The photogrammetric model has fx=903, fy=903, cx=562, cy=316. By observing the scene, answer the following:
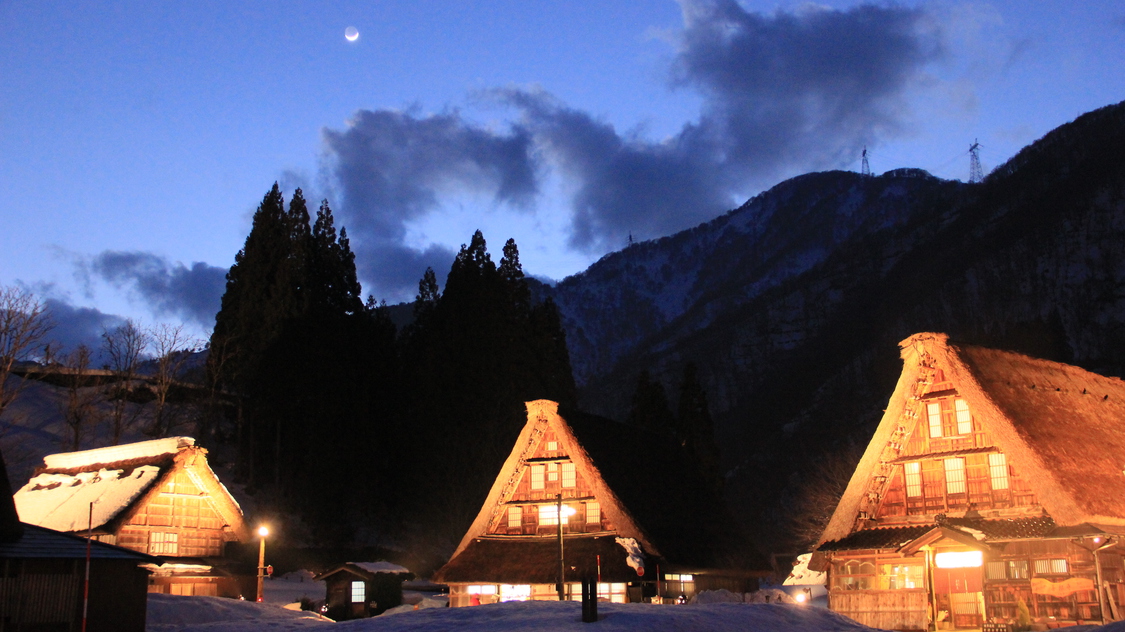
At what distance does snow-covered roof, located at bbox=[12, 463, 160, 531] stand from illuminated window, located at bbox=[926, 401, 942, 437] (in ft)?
88.8

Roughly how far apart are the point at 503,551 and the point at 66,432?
32100 mm

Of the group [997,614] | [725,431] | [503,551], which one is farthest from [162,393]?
[725,431]

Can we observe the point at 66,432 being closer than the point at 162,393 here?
No

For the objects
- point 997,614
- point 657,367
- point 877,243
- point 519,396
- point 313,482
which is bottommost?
point 997,614

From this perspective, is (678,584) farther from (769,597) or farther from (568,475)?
(568,475)

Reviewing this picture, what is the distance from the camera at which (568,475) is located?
32.1 m

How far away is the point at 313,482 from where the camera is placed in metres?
47.8

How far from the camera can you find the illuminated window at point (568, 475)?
105 feet

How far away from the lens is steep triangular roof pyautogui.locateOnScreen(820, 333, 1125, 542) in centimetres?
2412

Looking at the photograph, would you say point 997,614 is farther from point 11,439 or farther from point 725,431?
point 725,431

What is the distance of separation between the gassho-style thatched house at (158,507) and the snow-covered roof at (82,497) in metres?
0.04

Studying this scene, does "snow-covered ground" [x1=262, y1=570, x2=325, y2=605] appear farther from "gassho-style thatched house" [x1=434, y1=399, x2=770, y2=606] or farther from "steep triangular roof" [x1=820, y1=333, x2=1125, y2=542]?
"steep triangular roof" [x1=820, y1=333, x2=1125, y2=542]

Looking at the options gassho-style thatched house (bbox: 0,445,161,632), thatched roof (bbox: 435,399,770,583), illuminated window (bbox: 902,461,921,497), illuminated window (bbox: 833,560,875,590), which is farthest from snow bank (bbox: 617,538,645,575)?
gassho-style thatched house (bbox: 0,445,161,632)

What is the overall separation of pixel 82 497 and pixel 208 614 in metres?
13.8
